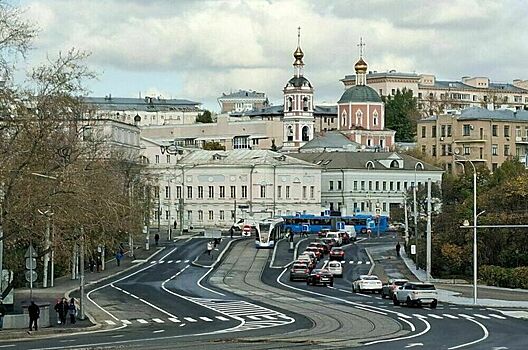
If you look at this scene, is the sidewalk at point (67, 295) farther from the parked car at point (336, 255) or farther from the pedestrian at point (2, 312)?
the parked car at point (336, 255)

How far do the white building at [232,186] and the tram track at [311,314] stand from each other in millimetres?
63377

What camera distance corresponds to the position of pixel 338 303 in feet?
227

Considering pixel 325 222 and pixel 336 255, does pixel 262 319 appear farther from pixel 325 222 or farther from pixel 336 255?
pixel 325 222

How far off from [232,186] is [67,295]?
9882 cm

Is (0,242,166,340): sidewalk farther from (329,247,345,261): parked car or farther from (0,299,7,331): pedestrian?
(329,247,345,261): parked car

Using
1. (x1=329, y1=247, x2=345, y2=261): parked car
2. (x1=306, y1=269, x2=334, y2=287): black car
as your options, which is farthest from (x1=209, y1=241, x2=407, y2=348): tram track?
(x1=329, y1=247, x2=345, y2=261): parked car

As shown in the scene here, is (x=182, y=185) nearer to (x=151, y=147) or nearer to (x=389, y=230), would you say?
(x=151, y=147)

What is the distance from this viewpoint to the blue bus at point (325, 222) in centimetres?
15188

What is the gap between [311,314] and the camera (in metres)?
60.7

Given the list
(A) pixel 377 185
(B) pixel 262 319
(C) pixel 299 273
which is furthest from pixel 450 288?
(A) pixel 377 185

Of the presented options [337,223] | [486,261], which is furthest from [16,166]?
[337,223]

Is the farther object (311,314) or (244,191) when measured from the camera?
(244,191)

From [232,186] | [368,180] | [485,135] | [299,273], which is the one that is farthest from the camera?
[485,135]

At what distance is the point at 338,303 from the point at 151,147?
111 metres
